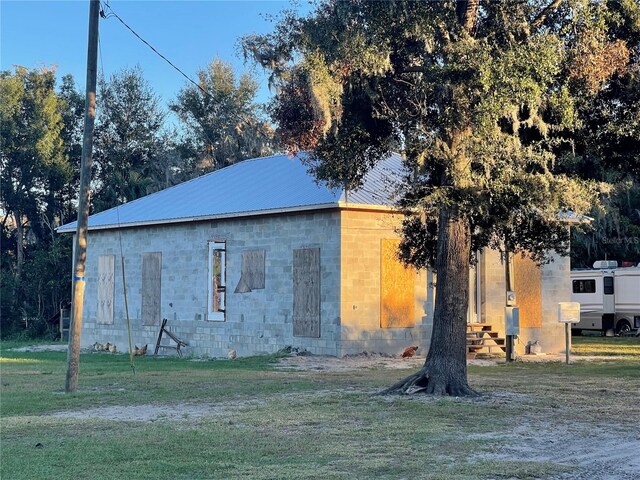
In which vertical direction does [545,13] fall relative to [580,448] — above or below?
above

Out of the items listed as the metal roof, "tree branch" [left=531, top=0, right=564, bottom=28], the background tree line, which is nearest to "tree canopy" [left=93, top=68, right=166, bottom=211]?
the background tree line

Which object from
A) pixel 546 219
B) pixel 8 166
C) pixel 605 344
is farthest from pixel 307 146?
pixel 8 166

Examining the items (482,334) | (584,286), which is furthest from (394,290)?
(584,286)

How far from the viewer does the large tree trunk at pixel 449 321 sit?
43.5 ft

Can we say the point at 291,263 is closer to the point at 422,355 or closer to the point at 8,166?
the point at 422,355

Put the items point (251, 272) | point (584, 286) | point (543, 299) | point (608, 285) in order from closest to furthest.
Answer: point (251, 272) → point (543, 299) → point (608, 285) → point (584, 286)

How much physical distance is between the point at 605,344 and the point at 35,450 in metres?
23.3

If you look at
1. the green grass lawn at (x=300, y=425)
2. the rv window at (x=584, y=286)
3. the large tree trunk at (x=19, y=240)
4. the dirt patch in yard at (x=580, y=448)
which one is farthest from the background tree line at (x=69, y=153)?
the dirt patch in yard at (x=580, y=448)

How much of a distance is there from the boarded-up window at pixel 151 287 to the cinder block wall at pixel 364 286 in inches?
302

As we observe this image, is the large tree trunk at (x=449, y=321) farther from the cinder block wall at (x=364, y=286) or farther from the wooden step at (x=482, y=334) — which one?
the wooden step at (x=482, y=334)

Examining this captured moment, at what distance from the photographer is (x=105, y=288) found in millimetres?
27375

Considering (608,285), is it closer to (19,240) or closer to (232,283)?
(232,283)

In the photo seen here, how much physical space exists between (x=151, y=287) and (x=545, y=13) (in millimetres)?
16384

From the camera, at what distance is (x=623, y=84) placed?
1309cm
